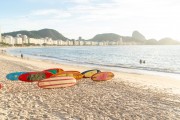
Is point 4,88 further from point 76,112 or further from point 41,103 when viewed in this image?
point 76,112

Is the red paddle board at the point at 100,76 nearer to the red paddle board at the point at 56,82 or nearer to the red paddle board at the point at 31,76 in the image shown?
the red paddle board at the point at 56,82

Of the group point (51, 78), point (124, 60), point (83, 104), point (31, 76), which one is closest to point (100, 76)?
point (51, 78)

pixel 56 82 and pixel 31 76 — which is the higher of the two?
pixel 31 76

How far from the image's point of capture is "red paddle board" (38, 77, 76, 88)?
14570 mm

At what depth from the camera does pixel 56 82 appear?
1491 cm

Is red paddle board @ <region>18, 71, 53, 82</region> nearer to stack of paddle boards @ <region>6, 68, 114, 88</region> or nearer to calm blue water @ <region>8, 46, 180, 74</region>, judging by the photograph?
stack of paddle boards @ <region>6, 68, 114, 88</region>

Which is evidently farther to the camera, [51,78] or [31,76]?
[31,76]

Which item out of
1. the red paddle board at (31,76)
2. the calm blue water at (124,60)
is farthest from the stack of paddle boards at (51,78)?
the calm blue water at (124,60)

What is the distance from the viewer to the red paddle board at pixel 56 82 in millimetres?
14570

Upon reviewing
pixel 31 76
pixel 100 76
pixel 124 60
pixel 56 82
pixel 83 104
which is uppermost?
pixel 31 76

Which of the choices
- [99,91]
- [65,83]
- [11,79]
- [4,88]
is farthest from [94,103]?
[11,79]

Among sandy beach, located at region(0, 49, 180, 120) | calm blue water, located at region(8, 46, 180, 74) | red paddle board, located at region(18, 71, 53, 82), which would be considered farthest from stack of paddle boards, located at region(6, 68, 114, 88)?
calm blue water, located at region(8, 46, 180, 74)

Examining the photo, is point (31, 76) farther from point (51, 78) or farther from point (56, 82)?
point (56, 82)

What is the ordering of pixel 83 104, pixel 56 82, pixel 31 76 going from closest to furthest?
1. pixel 83 104
2. pixel 56 82
3. pixel 31 76
